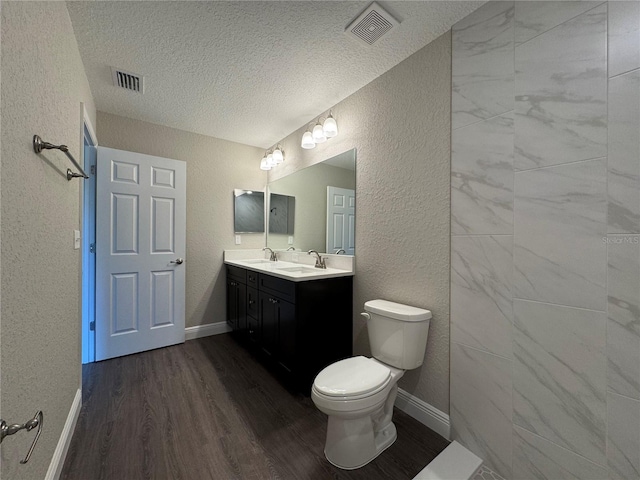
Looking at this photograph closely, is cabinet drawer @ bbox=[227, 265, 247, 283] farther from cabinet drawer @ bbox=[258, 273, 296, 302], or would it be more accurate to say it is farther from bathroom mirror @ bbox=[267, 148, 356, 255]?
bathroom mirror @ bbox=[267, 148, 356, 255]

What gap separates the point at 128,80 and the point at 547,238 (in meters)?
2.88

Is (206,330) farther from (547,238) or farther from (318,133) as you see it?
(547,238)

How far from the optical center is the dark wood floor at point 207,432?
131 centimetres

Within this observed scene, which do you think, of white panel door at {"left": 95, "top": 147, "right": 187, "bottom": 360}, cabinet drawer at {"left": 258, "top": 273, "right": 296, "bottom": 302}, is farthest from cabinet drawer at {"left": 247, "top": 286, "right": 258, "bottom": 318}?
white panel door at {"left": 95, "top": 147, "right": 187, "bottom": 360}

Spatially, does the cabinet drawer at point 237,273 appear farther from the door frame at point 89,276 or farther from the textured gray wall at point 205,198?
the door frame at point 89,276

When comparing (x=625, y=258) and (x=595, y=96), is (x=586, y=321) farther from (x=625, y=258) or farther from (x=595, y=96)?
(x=595, y=96)

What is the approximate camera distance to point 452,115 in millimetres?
1526

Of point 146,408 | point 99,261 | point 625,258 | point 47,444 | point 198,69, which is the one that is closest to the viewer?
point 625,258

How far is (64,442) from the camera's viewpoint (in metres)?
1.35

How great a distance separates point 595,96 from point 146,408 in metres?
2.88

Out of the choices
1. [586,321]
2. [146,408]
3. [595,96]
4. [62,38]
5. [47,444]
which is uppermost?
[62,38]

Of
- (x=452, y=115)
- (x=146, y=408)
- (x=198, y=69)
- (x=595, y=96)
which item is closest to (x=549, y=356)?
(x=595, y=96)

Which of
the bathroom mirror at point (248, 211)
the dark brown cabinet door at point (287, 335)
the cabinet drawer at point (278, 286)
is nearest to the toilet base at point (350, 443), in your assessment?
the dark brown cabinet door at point (287, 335)

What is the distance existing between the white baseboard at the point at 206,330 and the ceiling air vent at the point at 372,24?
120 inches
